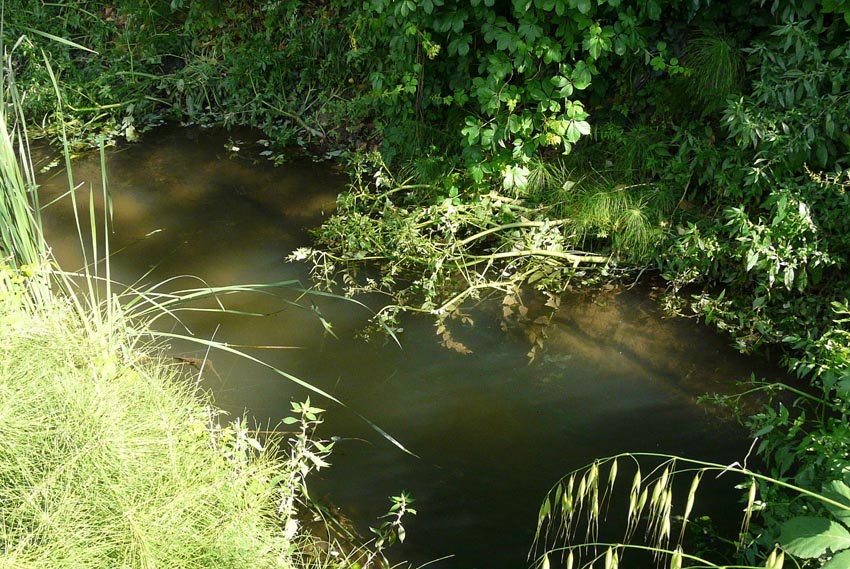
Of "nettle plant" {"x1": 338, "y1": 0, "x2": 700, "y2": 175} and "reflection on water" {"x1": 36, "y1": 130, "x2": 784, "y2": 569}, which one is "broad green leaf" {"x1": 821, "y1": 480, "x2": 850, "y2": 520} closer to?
"reflection on water" {"x1": 36, "y1": 130, "x2": 784, "y2": 569}

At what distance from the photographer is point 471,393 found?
4.01 m

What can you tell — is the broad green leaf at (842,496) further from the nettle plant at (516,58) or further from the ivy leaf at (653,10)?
the ivy leaf at (653,10)

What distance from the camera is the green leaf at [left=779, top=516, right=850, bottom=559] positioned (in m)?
1.76

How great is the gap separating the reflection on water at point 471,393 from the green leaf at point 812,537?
150cm

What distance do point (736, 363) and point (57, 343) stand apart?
2.93 metres

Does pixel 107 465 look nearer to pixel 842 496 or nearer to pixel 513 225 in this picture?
pixel 842 496

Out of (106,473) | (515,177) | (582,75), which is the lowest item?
(106,473)

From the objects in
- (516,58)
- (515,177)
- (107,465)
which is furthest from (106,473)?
(516,58)

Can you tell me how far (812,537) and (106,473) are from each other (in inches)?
75.1

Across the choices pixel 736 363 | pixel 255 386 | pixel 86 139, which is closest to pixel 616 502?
pixel 736 363

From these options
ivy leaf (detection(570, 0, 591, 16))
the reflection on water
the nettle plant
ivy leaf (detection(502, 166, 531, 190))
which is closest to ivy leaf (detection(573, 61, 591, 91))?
the nettle plant

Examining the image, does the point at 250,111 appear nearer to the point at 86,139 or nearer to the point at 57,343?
the point at 86,139

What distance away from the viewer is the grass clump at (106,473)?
2.43 m

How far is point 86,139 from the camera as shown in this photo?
6.96 meters
